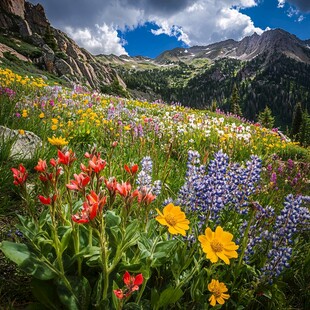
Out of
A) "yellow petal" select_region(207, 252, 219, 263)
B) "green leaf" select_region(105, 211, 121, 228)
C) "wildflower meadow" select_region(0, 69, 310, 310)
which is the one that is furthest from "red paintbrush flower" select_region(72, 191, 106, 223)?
"yellow petal" select_region(207, 252, 219, 263)

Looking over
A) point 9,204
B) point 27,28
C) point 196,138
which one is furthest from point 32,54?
point 9,204

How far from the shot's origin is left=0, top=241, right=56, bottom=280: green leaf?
1653mm

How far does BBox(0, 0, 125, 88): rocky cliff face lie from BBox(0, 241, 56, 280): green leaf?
45833 mm

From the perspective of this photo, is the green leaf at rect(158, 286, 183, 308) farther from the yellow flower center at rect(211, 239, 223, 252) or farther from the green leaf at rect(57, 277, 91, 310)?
the green leaf at rect(57, 277, 91, 310)

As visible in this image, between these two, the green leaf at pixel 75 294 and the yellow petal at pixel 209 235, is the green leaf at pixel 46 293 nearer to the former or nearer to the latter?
the green leaf at pixel 75 294

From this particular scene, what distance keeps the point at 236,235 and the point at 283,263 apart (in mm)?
684

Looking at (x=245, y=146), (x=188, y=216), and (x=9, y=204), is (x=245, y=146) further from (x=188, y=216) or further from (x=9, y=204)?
(x=9, y=204)

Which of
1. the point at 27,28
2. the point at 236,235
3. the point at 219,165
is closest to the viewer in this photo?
the point at 219,165

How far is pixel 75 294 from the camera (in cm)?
174

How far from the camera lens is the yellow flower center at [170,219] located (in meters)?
1.83

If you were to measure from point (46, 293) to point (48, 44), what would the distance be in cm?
7560

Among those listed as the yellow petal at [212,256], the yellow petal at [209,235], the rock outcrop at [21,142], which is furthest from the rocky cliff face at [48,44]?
the yellow petal at [212,256]

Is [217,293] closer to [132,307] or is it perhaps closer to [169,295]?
[169,295]

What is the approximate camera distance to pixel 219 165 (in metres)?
2.68
